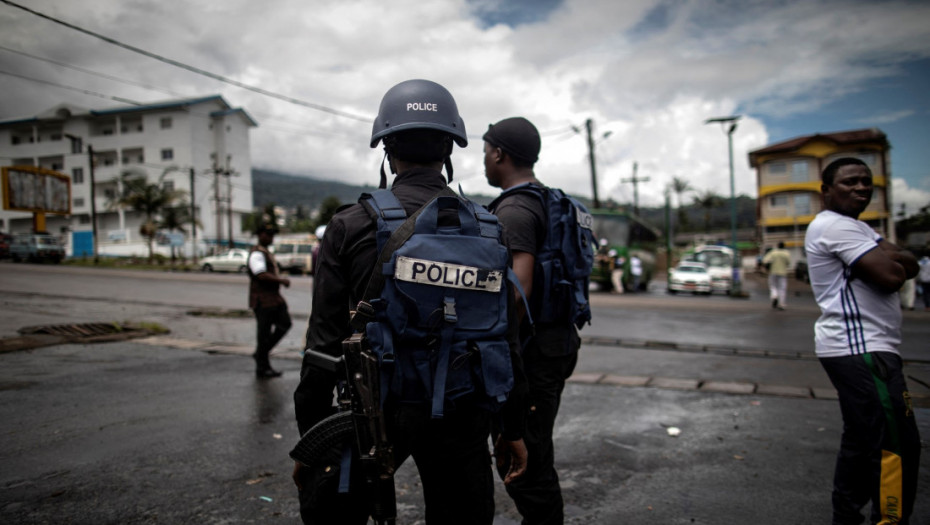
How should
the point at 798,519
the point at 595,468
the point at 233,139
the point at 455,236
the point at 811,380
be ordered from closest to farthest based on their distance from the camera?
the point at 455,236 → the point at 798,519 → the point at 595,468 → the point at 811,380 → the point at 233,139

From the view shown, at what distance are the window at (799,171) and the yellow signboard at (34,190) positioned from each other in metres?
47.4

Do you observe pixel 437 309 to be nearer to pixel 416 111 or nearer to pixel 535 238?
pixel 416 111

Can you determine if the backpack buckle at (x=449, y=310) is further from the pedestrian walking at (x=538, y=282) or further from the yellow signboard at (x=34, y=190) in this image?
the yellow signboard at (x=34, y=190)

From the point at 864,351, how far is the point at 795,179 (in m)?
47.9

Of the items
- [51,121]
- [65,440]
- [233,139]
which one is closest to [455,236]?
[65,440]

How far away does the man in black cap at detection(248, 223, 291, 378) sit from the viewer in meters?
6.14

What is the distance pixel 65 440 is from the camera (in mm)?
3768

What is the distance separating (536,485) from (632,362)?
5.23 m

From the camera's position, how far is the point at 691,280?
74.7 ft

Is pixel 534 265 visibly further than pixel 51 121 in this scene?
No

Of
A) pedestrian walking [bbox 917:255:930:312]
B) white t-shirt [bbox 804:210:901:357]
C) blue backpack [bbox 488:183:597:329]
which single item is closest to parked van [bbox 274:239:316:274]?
pedestrian walking [bbox 917:255:930:312]

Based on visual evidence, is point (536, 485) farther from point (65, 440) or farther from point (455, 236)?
point (65, 440)

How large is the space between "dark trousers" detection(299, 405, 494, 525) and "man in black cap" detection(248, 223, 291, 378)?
15.7 feet

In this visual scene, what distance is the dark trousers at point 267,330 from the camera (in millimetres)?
6125
